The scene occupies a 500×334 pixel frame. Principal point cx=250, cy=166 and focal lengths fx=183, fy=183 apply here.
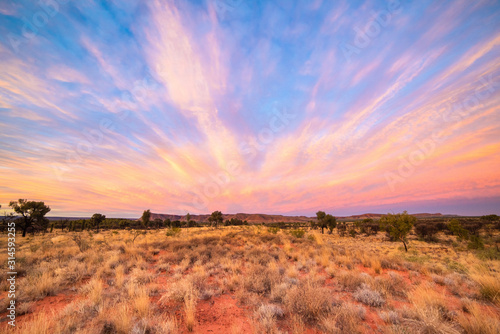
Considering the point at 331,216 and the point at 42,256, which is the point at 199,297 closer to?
the point at 42,256

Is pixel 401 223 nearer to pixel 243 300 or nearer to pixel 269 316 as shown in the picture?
pixel 243 300

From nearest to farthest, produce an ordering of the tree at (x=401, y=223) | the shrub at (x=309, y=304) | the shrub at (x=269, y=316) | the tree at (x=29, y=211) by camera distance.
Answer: the shrub at (x=269, y=316) < the shrub at (x=309, y=304) < the tree at (x=401, y=223) < the tree at (x=29, y=211)

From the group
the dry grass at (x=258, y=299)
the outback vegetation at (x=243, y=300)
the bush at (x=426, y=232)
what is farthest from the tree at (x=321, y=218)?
the dry grass at (x=258, y=299)

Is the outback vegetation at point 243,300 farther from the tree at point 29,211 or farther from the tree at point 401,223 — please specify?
the tree at point 29,211

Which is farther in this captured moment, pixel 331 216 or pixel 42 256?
pixel 331 216

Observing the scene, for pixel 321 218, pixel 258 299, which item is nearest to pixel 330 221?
pixel 321 218

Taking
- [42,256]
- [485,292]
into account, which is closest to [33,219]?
[42,256]

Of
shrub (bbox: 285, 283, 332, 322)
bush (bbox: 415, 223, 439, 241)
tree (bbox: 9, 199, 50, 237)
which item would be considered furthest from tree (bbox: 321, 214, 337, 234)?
tree (bbox: 9, 199, 50, 237)

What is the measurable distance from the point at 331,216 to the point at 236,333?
47948 mm

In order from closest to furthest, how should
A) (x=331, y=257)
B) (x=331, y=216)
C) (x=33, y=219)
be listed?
(x=331, y=257)
(x=33, y=219)
(x=331, y=216)

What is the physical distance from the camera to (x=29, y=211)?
33.5m

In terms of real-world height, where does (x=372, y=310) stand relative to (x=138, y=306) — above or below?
below

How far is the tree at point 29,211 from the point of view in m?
32.3

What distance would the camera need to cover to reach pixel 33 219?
33.4 metres
